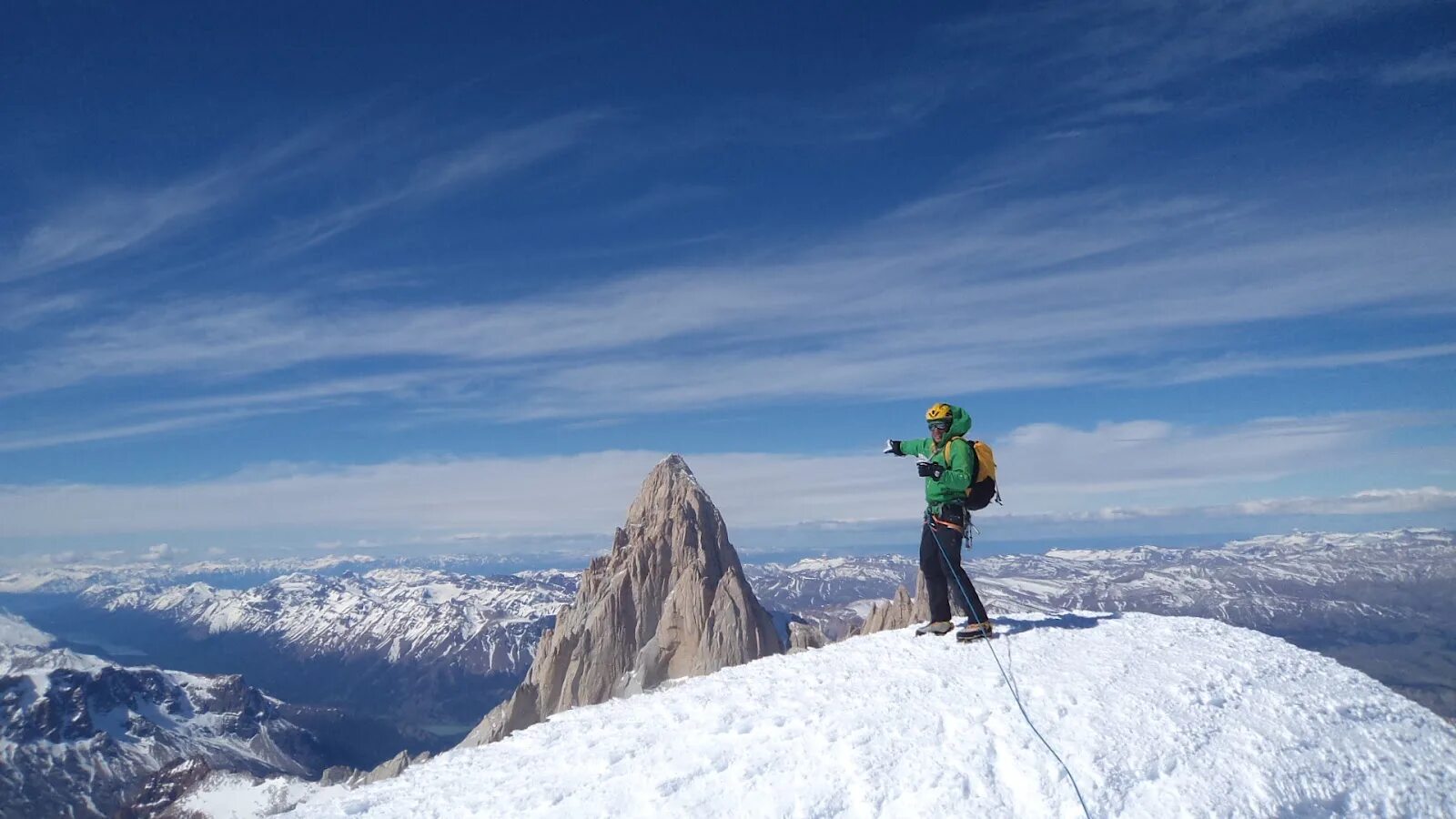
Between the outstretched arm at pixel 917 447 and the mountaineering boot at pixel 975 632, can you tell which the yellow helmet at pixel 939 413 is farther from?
the mountaineering boot at pixel 975 632

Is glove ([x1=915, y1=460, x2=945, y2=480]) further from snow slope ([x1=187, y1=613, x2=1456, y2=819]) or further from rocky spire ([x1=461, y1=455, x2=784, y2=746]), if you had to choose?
rocky spire ([x1=461, y1=455, x2=784, y2=746])

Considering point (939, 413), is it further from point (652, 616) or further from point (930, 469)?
point (652, 616)

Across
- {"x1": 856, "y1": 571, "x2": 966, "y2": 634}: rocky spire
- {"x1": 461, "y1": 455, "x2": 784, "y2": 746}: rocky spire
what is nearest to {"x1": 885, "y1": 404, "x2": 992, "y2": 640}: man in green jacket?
{"x1": 856, "y1": 571, "x2": 966, "y2": 634}: rocky spire

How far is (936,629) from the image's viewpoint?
16.0 metres

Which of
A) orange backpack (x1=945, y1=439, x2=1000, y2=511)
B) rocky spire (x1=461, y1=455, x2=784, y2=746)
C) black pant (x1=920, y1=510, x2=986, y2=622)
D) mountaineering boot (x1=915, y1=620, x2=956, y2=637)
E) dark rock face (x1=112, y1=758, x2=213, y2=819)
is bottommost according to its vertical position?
dark rock face (x1=112, y1=758, x2=213, y2=819)

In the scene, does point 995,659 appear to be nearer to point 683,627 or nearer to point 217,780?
point 683,627

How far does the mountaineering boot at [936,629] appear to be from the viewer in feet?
51.9

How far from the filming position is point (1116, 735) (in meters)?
10.8

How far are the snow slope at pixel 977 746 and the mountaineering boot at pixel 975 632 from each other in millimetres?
301

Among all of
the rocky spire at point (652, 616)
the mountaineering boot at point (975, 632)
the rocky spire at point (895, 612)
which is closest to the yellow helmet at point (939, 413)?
the mountaineering boot at point (975, 632)

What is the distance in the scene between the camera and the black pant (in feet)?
51.4

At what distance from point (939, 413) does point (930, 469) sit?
123cm

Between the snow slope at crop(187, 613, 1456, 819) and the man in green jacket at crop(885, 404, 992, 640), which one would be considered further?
the man in green jacket at crop(885, 404, 992, 640)

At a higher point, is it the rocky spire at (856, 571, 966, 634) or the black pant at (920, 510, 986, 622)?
the black pant at (920, 510, 986, 622)
